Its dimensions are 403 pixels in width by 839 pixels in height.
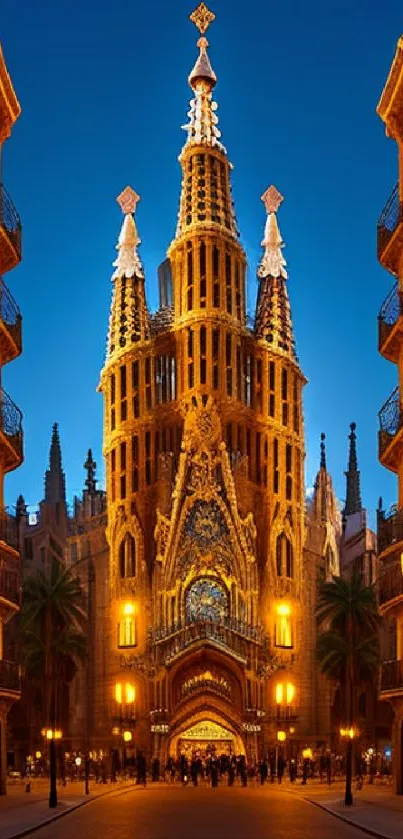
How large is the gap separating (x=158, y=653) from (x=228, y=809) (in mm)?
47385

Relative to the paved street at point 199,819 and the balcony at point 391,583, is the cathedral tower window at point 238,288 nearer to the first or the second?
the paved street at point 199,819

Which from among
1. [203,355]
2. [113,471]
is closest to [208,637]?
[113,471]

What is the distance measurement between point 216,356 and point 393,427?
48.3 m

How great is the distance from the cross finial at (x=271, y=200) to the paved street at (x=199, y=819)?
60.5 meters

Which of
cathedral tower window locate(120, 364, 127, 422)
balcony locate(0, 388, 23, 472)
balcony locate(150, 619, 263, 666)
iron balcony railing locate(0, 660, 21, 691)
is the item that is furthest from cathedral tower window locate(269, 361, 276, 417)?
iron balcony railing locate(0, 660, 21, 691)

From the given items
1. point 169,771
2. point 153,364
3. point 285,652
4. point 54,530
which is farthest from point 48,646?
point 54,530

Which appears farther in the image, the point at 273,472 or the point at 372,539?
the point at 372,539

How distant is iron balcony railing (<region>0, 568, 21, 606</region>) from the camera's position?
46719 millimetres

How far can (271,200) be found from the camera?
10644 cm

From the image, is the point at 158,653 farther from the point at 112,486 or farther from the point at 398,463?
the point at 398,463

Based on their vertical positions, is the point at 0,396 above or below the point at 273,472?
below

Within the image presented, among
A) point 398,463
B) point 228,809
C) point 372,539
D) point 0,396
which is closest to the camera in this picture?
point 228,809

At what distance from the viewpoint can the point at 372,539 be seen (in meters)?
116

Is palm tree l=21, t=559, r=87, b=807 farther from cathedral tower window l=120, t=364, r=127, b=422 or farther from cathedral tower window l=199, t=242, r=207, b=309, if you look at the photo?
cathedral tower window l=199, t=242, r=207, b=309
